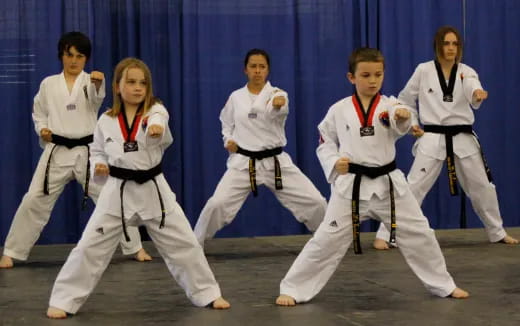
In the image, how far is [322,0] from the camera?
792 cm

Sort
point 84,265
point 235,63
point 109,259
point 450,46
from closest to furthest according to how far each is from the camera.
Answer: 1. point 84,265
2. point 109,259
3. point 450,46
4. point 235,63

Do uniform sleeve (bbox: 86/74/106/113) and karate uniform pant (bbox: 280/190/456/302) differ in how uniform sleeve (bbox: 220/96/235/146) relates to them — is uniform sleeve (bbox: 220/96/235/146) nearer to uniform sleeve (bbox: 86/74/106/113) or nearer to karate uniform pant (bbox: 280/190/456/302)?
uniform sleeve (bbox: 86/74/106/113)

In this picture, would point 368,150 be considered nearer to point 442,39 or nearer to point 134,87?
point 134,87

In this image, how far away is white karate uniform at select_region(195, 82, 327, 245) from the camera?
6375mm

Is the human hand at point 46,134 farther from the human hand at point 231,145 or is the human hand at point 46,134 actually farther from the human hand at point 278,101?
the human hand at point 278,101

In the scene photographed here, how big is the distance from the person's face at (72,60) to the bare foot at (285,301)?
2.47 meters

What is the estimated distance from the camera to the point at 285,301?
179 inches

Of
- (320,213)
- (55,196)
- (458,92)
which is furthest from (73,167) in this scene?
(458,92)

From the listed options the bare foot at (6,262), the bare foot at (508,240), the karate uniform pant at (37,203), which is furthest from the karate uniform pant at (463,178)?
the bare foot at (6,262)

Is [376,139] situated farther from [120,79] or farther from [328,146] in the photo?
[120,79]

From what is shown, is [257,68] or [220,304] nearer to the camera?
[220,304]

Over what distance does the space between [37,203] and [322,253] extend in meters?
2.40

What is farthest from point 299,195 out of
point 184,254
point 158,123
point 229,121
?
point 158,123

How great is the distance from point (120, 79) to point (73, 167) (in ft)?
5.87
